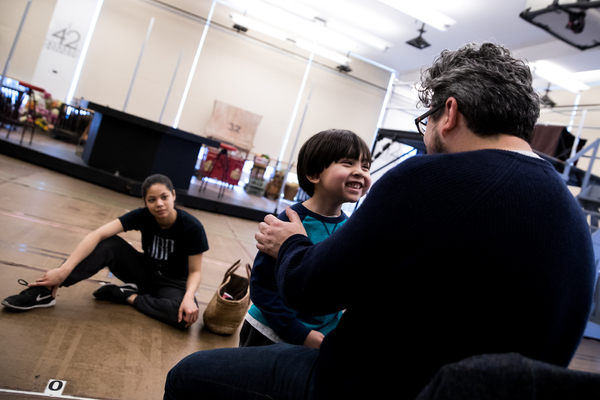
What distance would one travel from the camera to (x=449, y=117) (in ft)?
2.92

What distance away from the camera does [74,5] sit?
10.8m

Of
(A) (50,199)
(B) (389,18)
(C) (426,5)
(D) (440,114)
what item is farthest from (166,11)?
(D) (440,114)

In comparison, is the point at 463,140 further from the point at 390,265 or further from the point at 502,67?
the point at 390,265

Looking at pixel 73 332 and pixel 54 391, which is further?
pixel 73 332

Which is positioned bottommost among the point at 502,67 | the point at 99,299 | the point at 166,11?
the point at 99,299

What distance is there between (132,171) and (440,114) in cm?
651

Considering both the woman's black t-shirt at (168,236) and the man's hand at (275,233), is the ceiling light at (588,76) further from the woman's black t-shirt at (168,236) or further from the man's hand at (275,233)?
the man's hand at (275,233)

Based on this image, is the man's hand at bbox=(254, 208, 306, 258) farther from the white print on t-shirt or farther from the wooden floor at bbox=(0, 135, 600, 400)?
the white print on t-shirt

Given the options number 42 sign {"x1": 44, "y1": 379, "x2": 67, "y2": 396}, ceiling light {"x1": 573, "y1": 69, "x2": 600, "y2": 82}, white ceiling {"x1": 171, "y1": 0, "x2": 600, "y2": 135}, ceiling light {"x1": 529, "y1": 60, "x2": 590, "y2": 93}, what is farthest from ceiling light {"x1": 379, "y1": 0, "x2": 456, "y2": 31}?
number 42 sign {"x1": 44, "y1": 379, "x2": 67, "y2": 396}

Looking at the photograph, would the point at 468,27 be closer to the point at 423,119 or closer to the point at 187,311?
the point at 187,311

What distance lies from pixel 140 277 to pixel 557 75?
8987 mm

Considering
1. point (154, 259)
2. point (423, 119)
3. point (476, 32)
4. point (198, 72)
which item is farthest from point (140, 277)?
point (198, 72)

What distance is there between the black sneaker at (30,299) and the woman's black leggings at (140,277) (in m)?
0.11

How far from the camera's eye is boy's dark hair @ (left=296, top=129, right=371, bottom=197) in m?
1.47
